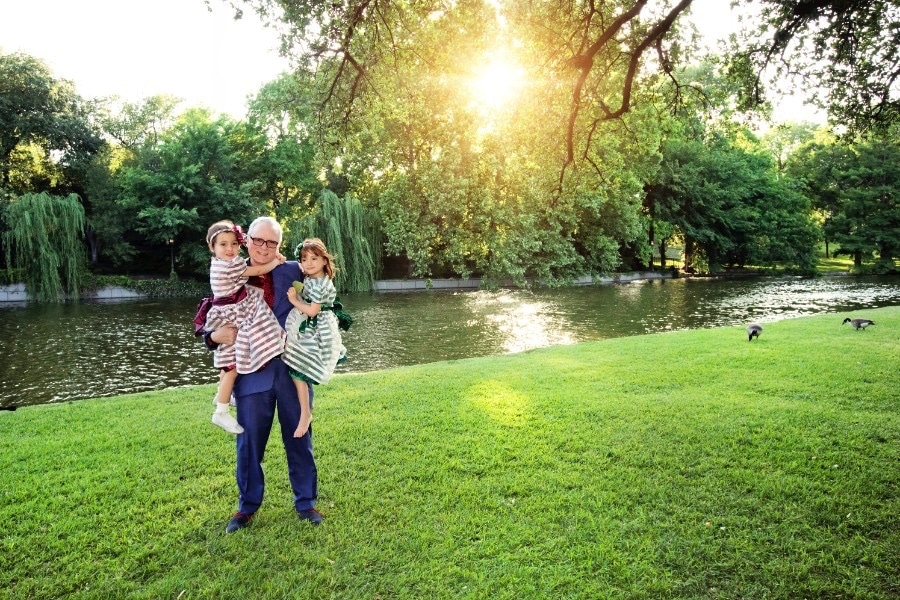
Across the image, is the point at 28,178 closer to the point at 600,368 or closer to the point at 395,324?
the point at 395,324

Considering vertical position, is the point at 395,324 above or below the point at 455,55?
below

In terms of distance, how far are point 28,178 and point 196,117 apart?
1038cm

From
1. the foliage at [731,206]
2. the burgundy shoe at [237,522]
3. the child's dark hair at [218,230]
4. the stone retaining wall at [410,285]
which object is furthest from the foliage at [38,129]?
the foliage at [731,206]

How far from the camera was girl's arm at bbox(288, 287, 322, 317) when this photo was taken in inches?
134

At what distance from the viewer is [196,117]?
30703mm

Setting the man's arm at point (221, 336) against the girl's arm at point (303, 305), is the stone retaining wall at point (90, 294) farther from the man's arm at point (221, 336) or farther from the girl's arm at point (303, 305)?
the girl's arm at point (303, 305)

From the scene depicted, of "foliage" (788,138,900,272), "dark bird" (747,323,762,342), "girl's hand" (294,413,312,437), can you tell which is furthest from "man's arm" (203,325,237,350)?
"foliage" (788,138,900,272)

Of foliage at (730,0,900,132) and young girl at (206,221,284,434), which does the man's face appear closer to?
young girl at (206,221,284,434)

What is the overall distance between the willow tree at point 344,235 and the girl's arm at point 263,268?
70.5 ft

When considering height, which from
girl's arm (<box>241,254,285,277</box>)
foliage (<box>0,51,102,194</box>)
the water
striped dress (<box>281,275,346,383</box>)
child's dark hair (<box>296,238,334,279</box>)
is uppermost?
foliage (<box>0,51,102,194</box>)

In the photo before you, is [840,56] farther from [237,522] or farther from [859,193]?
[859,193]

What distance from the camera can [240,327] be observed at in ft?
11.0

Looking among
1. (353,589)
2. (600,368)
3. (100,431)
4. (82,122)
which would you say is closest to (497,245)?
(600,368)

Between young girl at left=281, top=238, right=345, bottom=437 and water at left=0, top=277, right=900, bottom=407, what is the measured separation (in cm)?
784
